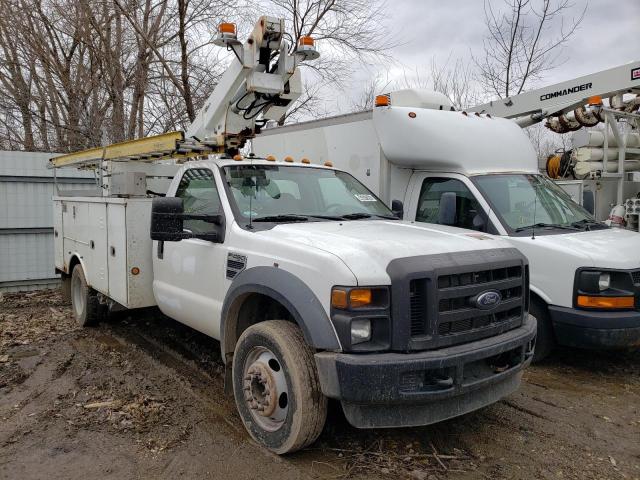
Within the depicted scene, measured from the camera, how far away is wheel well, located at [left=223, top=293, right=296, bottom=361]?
4.00 m

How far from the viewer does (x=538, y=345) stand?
17.5 feet

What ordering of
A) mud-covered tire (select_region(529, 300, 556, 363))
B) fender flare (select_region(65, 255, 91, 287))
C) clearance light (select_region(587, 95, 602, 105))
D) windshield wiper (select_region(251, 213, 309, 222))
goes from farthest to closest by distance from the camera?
1. clearance light (select_region(587, 95, 602, 105))
2. fender flare (select_region(65, 255, 91, 287))
3. mud-covered tire (select_region(529, 300, 556, 363))
4. windshield wiper (select_region(251, 213, 309, 222))

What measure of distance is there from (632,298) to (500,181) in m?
1.90

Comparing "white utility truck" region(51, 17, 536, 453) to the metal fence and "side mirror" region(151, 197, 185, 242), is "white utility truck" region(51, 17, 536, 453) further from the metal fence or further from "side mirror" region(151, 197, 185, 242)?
the metal fence

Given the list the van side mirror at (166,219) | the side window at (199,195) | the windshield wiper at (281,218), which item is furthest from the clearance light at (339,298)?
the side window at (199,195)

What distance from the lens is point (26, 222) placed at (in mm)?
9492

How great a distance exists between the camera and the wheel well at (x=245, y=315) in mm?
4004

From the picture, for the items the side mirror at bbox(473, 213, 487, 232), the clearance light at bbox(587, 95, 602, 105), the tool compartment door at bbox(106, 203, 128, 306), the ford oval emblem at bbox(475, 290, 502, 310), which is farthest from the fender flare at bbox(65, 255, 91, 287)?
the clearance light at bbox(587, 95, 602, 105)

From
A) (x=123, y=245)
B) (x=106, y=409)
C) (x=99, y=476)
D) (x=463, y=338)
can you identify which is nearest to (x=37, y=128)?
(x=123, y=245)

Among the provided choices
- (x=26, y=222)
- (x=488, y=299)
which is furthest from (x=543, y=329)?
(x=26, y=222)

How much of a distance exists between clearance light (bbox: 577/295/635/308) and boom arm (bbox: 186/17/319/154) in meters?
3.60

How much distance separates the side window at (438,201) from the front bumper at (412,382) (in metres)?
2.57

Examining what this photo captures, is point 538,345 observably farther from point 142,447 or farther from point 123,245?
point 123,245

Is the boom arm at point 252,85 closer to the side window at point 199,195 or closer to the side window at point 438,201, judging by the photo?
the side window at point 199,195
